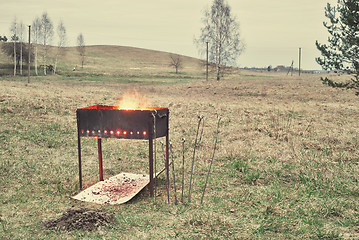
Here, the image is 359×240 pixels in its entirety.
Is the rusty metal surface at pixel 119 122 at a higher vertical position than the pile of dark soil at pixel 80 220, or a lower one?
higher

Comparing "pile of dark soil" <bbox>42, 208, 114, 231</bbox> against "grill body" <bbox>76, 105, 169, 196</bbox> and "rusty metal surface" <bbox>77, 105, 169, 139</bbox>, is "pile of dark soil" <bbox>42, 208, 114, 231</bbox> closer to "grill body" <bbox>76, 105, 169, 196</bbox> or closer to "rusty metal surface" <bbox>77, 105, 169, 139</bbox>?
"grill body" <bbox>76, 105, 169, 196</bbox>

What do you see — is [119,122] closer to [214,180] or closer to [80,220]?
[80,220]

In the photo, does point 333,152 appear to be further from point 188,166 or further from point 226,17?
point 226,17

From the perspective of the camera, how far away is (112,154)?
29.0 ft

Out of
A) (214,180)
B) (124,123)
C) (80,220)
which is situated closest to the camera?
(80,220)

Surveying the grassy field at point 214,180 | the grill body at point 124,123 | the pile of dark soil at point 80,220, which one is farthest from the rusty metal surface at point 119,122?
the pile of dark soil at point 80,220

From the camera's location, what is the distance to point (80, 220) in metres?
4.22

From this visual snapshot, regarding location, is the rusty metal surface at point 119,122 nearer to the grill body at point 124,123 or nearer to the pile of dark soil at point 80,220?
the grill body at point 124,123

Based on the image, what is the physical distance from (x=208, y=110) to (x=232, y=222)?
12.4m

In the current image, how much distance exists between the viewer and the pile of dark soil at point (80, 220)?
13.6 ft

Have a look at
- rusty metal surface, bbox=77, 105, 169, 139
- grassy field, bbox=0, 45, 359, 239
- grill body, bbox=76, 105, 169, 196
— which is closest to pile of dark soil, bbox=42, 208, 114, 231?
grassy field, bbox=0, 45, 359, 239

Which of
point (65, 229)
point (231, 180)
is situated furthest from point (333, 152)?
point (65, 229)

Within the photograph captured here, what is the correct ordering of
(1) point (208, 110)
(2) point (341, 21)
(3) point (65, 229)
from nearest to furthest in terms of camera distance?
(3) point (65, 229)
(2) point (341, 21)
(1) point (208, 110)

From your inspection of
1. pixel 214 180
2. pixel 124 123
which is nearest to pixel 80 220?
pixel 124 123
